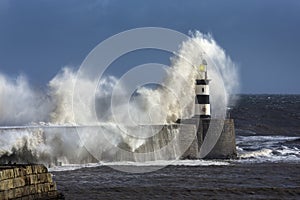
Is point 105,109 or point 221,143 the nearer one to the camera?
point 221,143

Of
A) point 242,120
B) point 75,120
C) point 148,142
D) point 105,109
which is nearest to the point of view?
point 148,142

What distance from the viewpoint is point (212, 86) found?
32.1 meters

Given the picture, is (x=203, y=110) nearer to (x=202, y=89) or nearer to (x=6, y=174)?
Result: (x=202, y=89)

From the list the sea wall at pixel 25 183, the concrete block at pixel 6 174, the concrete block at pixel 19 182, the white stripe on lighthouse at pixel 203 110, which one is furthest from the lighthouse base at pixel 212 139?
the concrete block at pixel 6 174

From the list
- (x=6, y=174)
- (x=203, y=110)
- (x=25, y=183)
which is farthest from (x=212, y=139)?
(x=6, y=174)

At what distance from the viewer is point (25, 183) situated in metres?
11.2

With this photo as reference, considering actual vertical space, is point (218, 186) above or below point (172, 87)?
below

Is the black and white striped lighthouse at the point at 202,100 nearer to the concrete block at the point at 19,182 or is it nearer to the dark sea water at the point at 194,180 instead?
the dark sea water at the point at 194,180

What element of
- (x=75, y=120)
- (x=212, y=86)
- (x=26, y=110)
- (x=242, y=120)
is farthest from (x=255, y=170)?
(x=242, y=120)

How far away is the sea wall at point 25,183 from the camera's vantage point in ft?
35.0

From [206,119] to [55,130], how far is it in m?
5.65

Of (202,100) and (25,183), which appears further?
(202,100)

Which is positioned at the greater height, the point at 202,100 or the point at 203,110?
the point at 202,100

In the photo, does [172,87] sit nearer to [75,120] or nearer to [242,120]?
[75,120]
